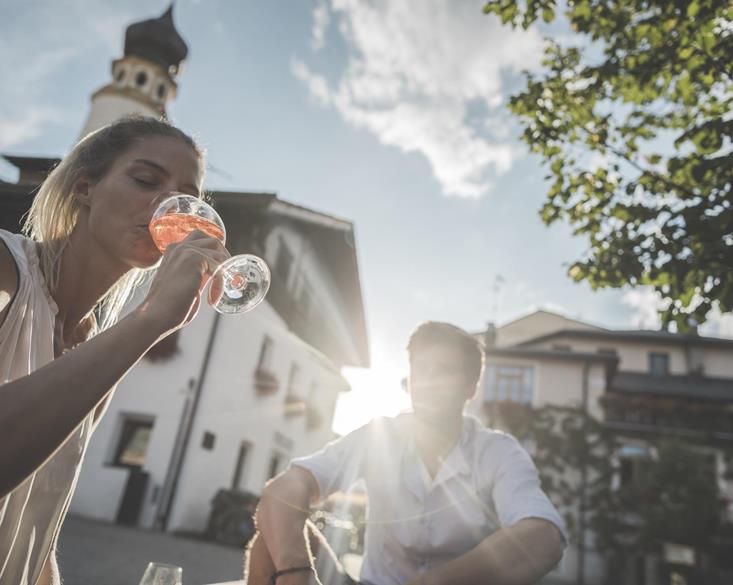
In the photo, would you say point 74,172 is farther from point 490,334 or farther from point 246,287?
point 490,334

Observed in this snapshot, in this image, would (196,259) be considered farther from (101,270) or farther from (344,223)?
(344,223)

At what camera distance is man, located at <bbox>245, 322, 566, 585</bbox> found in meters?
1.73

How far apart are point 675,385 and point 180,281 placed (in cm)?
3446

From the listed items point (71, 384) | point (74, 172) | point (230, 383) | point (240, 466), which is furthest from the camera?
point (240, 466)

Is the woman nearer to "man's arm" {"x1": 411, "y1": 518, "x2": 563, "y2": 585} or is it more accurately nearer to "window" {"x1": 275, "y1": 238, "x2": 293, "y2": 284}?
"man's arm" {"x1": 411, "y1": 518, "x2": 563, "y2": 585}

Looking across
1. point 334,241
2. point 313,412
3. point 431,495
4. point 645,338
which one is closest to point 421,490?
point 431,495

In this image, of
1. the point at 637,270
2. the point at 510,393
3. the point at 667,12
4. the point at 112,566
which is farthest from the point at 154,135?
the point at 510,393

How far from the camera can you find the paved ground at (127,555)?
6.30 m

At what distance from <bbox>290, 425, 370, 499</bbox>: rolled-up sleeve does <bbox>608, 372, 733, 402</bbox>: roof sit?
2826 cm

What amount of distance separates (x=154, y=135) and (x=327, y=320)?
18321 mm

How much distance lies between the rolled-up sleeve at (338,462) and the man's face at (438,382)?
32cm

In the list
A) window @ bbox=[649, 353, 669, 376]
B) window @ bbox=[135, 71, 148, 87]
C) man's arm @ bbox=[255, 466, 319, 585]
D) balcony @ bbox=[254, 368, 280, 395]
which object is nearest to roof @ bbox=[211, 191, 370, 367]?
balcony @ bbox=[254, 368, 280, 395]

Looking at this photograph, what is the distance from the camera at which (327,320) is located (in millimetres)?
19766

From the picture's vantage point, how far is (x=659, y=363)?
106ft
